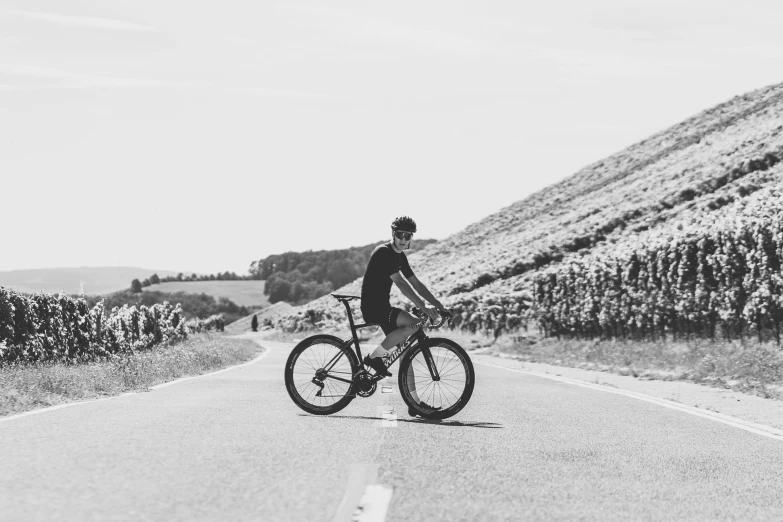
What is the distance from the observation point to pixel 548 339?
108ft

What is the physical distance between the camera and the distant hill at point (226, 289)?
5915 inches

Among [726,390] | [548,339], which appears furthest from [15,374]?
[548,339]

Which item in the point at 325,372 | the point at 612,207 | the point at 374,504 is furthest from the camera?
the point at 612,207

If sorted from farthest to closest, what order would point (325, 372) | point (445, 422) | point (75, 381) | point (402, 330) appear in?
point (75, 381)
point (325, 372)
point (402, 330)
point (445, 422)

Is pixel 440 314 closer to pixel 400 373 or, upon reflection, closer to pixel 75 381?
pixel 400 373

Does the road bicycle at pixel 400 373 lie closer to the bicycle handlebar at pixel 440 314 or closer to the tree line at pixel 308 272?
the bicycle handlebar at pixel 440 314

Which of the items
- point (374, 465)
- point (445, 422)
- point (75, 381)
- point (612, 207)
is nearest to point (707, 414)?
point (445, 422)

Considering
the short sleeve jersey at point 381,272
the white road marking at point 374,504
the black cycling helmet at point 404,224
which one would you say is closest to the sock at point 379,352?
the short sleeve jersey at point 381,272

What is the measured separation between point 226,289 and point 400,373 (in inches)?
5911

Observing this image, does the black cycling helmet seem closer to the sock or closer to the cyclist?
the cyclist

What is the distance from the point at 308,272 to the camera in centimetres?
16700

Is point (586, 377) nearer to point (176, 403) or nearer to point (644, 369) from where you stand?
point (644, 369)

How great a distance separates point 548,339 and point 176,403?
22636mm

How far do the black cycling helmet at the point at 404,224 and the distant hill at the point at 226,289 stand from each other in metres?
139
